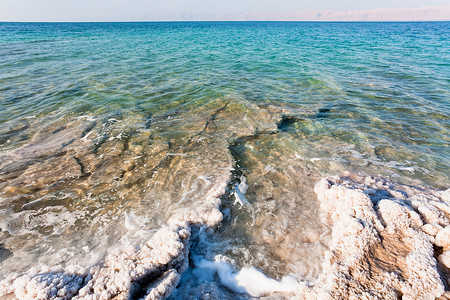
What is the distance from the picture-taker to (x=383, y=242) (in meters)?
3.25

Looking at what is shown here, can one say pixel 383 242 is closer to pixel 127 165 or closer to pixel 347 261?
pixel 347 261

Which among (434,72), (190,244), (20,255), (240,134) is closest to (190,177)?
(190,244)

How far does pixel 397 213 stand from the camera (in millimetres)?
3525

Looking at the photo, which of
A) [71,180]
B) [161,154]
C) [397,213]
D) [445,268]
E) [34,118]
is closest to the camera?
[445,268]

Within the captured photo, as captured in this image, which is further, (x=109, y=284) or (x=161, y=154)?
(x=161, y=154)

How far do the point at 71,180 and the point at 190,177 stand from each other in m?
2.67

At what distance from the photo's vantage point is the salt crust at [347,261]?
8.50 ft

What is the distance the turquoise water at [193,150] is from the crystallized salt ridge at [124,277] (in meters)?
0.59

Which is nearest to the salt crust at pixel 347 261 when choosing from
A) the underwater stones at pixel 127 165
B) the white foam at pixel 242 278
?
the white foam at pixel 242 278

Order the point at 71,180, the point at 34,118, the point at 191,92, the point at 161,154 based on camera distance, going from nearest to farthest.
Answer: the point at 71,180, the point at 161,154, the point at 34,118, the point at 191,92

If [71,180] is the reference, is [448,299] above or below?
above

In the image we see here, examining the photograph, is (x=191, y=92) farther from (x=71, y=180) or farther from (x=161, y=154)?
(x=71, y=180)

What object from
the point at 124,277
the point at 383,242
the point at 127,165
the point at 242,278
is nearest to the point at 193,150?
the point at 127,165

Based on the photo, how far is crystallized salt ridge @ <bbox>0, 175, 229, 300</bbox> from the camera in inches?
101
